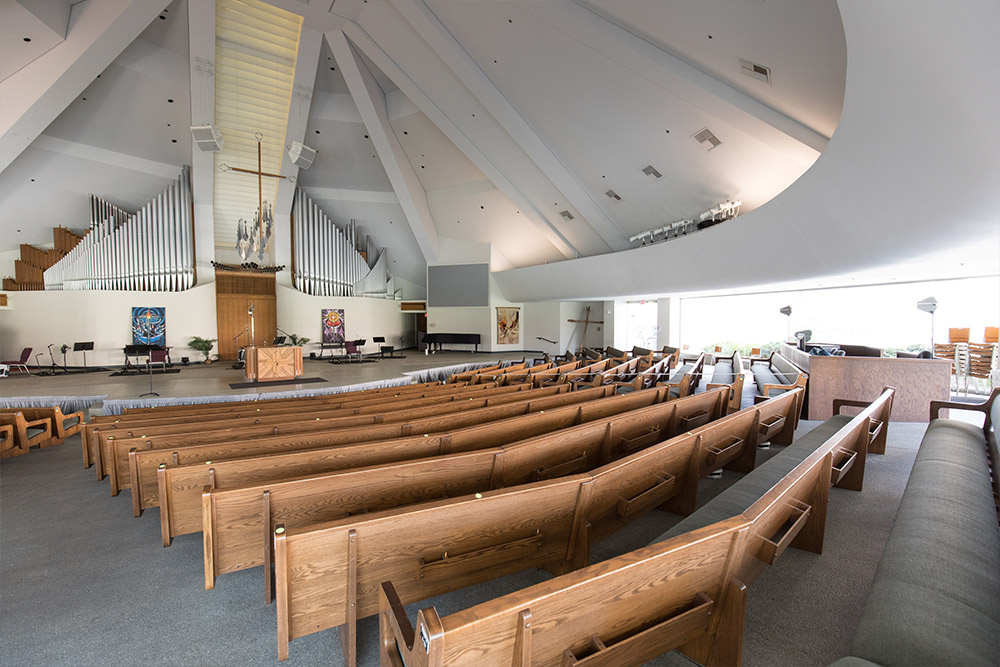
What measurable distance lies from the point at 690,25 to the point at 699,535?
5520mm

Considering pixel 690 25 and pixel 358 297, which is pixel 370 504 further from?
pixel 358 297

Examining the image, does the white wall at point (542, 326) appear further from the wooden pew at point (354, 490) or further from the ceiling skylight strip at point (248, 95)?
the wooden pew at point (354, 490)

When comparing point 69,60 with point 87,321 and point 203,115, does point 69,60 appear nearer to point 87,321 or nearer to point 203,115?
point 203,115

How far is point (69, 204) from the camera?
931cm

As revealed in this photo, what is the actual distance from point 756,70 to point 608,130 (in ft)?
8.84

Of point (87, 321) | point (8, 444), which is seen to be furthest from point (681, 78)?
point (87, 321)

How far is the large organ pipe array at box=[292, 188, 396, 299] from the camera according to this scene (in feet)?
39.1

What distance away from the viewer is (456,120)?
29.9ft

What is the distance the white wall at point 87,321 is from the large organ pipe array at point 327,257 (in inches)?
110

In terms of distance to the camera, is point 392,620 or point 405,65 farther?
point 405,65

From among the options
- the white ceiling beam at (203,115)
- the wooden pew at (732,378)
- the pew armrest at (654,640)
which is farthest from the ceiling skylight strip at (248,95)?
the pew armrest at (654,640)

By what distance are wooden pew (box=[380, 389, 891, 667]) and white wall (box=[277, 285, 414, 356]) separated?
12.3 metres

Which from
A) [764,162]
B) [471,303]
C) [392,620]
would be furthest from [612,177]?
[392,620]

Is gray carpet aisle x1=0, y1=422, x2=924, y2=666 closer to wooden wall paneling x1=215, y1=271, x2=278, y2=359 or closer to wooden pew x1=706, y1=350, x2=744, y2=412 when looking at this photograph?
wooden pew x1=706, y1=350, x2=744, y2=412
